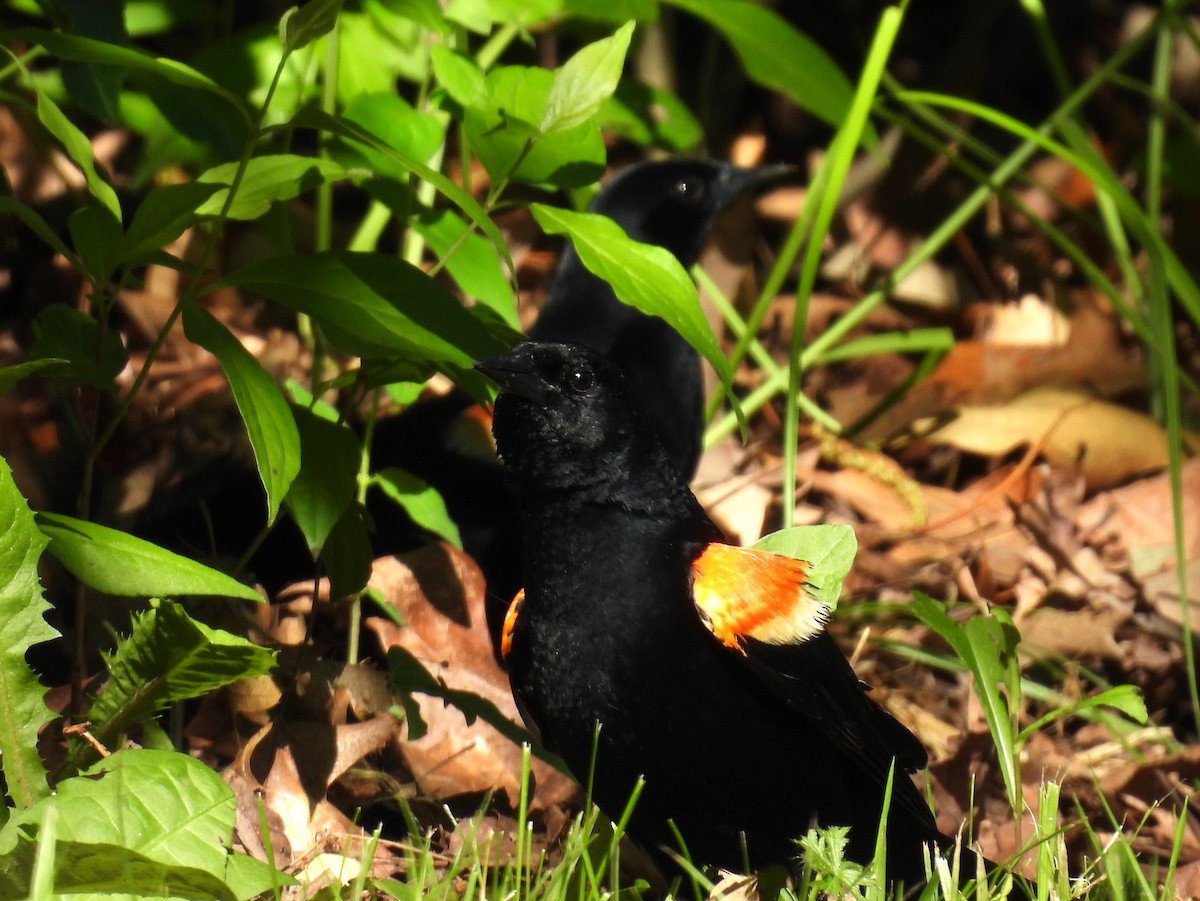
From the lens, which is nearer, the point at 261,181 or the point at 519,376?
the point at 261,181

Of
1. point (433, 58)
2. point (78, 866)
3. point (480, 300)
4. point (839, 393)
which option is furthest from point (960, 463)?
point (78, 866)

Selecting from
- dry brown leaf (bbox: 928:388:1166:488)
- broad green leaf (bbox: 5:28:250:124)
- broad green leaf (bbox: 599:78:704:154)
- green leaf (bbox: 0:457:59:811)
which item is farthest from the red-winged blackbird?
dry brown leaf (bbox: 928:388:1166:488)

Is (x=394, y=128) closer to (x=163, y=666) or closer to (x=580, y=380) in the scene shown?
(x=580, y=380)

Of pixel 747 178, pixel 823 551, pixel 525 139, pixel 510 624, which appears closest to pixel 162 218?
pixel 525 139

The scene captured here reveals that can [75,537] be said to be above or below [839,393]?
above

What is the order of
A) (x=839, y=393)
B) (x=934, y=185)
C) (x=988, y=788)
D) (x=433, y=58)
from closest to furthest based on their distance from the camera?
1. (x=433, y=58)
2. (x=988, y=788)
3. (x=839, y=393)
4. (x=934, y=185)

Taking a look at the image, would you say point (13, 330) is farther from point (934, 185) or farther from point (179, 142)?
point (934, 185)

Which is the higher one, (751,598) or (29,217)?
(29,217)
